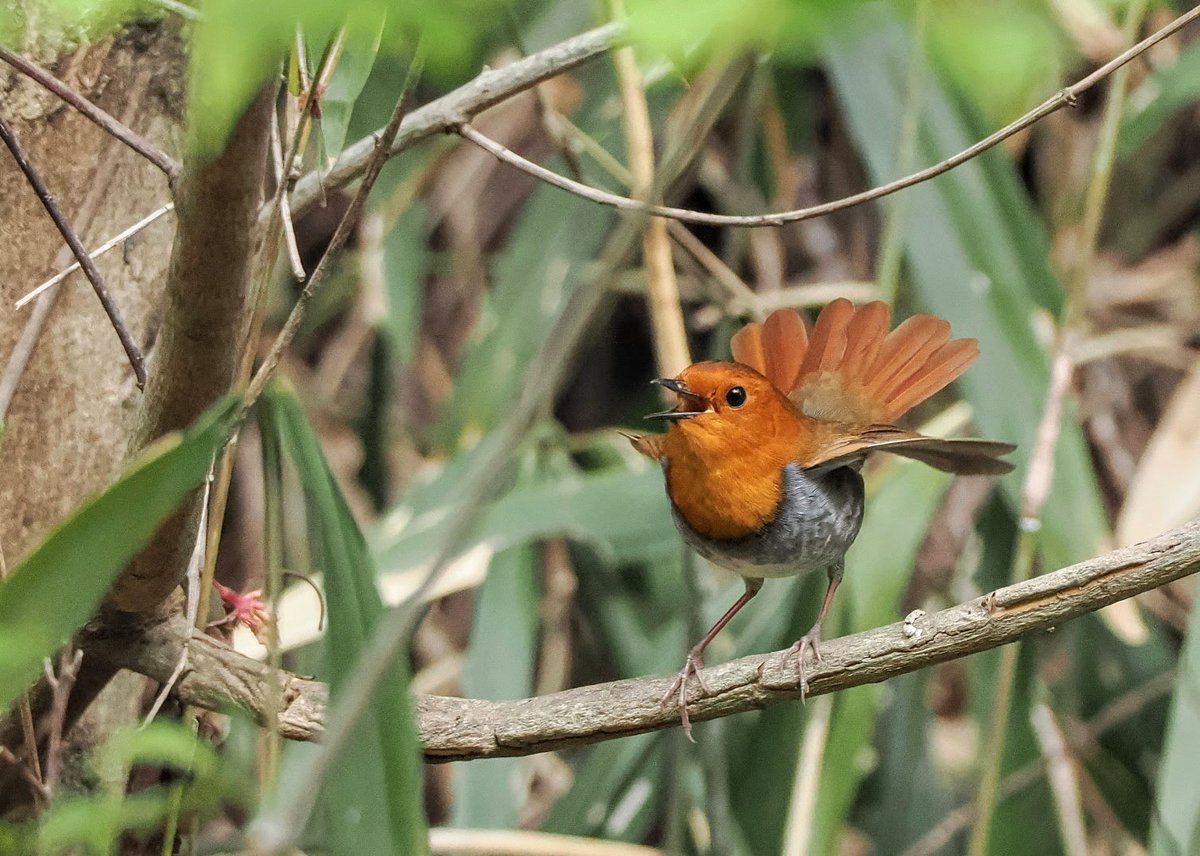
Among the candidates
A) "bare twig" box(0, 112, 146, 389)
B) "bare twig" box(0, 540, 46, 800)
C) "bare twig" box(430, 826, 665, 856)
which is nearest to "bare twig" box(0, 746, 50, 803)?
"bare twig" box(0, 540, 46, 800)

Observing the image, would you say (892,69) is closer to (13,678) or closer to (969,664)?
(969,664)

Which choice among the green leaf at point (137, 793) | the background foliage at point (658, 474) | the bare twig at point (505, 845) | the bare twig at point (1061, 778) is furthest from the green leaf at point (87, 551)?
the bare twig at point (1061, 778)

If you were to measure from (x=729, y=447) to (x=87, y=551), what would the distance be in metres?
1.09

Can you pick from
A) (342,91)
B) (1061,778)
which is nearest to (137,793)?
(342,91)

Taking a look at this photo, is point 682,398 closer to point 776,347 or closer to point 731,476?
point 731,476

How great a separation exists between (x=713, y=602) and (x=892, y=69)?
1204mm

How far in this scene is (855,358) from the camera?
7.15ft

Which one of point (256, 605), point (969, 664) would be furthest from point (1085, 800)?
point (256, 605)

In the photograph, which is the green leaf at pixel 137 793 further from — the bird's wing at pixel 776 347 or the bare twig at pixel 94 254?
the bird's wing at pixel 776 347

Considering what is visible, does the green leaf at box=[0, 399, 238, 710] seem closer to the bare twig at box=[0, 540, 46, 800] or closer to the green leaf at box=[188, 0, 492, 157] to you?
the green leaf at box=[188, 0, 492, 157]

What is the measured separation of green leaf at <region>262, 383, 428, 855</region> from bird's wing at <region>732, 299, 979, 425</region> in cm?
88

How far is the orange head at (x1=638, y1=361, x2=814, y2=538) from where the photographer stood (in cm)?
202

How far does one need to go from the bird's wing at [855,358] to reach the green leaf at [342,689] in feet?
2.89

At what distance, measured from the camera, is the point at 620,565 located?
11.3 ft
